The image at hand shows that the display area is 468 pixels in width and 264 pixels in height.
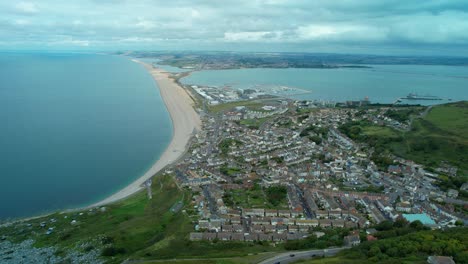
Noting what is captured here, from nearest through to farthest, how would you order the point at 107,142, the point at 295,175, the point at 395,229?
the point at 395,229 → the point at 295,175 → the point at 107,142

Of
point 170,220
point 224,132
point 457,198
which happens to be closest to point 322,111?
point 224,132

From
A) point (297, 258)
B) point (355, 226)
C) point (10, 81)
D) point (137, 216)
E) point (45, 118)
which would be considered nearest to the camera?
point (297, 258)

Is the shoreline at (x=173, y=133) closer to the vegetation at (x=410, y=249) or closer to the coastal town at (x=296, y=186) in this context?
the coastal town at (x=296, y=186)

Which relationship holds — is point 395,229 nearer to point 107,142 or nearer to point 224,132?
point 224,132

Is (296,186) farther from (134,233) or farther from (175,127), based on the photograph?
(175,127)

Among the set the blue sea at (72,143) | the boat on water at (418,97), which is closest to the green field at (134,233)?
the blue sea at (72,143)

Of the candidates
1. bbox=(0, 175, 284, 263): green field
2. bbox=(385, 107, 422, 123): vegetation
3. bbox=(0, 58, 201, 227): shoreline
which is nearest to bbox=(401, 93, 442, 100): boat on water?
bbox=(385, 107, 422, 123): vegetation

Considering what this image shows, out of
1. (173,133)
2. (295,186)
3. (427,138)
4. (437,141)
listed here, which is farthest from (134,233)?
(427,138)
